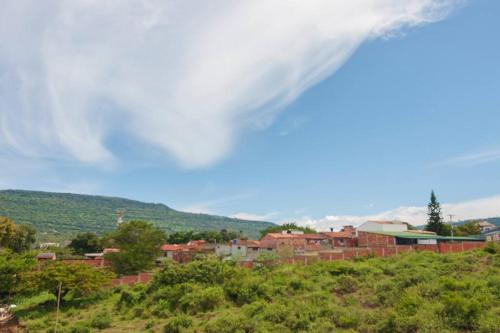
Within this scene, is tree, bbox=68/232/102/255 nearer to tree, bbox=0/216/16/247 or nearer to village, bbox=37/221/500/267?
village, bbox=37/221/500/267

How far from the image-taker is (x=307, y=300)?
20.7 metres

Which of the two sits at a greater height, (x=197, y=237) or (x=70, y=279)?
(x=197, y=237)

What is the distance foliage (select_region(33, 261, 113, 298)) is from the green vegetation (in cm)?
116

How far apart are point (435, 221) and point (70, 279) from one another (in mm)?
69768

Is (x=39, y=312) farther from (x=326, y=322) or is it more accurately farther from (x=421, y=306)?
(x=421, y=306)

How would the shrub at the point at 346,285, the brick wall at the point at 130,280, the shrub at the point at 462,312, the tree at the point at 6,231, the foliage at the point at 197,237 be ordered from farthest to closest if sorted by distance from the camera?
the foliage at the point at 197,237 < the tree at the point at 6,231 < the brick wall at the point at 130,280 < the shrub at the point at 346,285 < the shrub at the point at 462,312

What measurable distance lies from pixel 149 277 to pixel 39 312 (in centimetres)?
924

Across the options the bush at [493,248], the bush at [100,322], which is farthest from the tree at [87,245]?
the bush at [493,248]

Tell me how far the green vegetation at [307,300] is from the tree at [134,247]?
11380 mm

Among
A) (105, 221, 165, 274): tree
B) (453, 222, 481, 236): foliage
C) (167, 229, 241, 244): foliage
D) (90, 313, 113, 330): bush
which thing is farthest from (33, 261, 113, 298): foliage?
(167, 229, 241, 244): foliage

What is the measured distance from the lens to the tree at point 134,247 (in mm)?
43062

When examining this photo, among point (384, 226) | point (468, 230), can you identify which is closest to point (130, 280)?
point (384, 226)

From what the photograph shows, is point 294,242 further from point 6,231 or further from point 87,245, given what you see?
point 87,245

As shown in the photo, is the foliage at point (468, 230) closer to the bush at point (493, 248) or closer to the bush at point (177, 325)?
the bush at point (493, 248)
